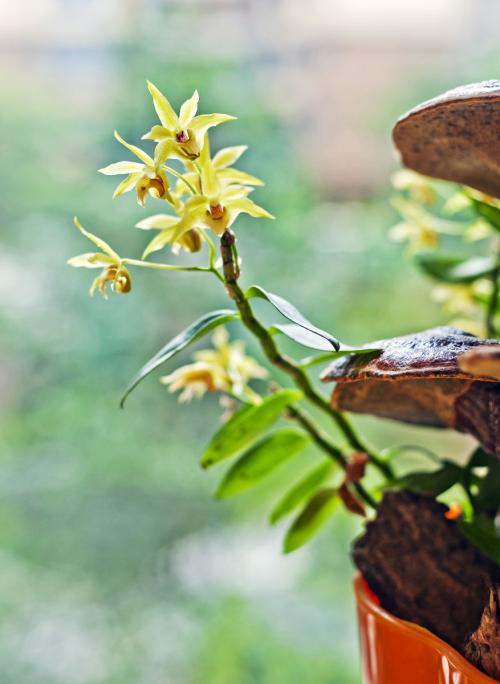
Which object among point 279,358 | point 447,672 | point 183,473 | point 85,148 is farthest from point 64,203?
point 447,672

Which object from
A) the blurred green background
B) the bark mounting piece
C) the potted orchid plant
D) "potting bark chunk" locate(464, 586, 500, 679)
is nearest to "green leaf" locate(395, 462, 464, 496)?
the potted orchid plant

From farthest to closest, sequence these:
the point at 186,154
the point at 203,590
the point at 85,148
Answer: the point at 85,148 → the point at 203,590 → the point at 186,154

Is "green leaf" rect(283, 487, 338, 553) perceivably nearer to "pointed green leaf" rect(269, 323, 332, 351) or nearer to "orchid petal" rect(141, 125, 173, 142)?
"pointed green leaf" rect(269, 323, 332, 351)

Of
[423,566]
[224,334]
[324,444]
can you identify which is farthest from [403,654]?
[224,334]

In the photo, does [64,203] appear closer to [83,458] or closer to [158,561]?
[83,458]

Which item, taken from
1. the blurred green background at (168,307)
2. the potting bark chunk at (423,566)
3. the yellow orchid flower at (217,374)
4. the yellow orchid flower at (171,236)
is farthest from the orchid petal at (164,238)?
the blurred green background at (168,307)

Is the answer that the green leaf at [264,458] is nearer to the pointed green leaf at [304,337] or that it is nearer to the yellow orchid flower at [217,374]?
the yellow orchid flower at [217,374]

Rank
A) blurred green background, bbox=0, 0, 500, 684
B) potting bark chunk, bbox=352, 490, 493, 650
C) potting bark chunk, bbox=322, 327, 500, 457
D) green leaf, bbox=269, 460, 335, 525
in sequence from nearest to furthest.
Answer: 1. potting bark chunk, bbox=322, 327, 500, 457
2. potting bark chunk, bbox=352, 490, 493, 650
3. green leaf, bbox=269, 460, 335, 525
4. blurred green background, bbox=0, 0, 500, 684
